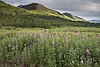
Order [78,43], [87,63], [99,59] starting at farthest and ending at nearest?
[78,43] < [99,59] < [87,63]

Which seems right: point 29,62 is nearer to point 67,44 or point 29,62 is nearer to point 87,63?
point 67,44

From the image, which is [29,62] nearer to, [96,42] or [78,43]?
[78,43]

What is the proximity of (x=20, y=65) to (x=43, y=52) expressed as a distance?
919 millimetres

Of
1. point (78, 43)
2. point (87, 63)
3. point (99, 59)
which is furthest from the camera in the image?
point (78, 43)

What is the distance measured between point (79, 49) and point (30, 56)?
168 cm

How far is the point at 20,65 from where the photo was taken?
8742 millimetres

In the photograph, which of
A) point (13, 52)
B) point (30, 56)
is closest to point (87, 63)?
point (30, 56)

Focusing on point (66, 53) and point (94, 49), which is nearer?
point (66, 53)

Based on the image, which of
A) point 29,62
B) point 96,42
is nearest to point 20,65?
point 29,62

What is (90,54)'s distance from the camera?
8734 mm

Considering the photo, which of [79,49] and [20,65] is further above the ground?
[79,49]

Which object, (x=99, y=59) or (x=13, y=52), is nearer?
(x=99, y=59)

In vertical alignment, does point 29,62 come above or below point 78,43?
below

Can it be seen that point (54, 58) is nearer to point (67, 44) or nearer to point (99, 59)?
point (67, 44)
